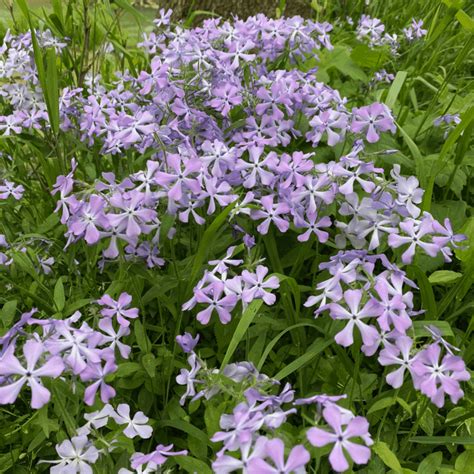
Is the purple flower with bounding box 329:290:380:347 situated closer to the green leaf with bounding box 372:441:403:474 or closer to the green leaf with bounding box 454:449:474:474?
the green leaf with bounding box 372:441:403:474

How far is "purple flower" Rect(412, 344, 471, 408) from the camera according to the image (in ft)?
4.01

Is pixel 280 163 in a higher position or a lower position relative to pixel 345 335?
higher

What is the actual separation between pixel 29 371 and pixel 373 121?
4.15ft

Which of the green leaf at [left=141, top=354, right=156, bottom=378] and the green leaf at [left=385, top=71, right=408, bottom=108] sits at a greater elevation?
the green leaf at [left=385, top=71, right=408, bottom=108]

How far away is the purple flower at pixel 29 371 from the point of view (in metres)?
1.11

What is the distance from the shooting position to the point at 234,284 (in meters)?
1.46

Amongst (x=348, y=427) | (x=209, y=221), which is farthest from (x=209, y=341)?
(x=348, y=427)

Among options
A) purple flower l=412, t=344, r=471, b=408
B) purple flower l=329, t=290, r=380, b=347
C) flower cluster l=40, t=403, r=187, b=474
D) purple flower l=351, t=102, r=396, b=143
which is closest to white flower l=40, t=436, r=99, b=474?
flower cluster l=40, t=403, r=187, b=474

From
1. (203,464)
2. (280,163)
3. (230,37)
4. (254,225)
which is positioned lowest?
(203,464)

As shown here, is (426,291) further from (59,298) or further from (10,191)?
(10,191)

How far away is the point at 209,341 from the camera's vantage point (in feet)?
6.03

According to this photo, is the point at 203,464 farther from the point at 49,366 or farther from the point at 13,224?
the point at 13,224

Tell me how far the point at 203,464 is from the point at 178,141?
0.95m

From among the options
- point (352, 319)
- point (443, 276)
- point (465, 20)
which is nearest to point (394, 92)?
point (465, 20)
